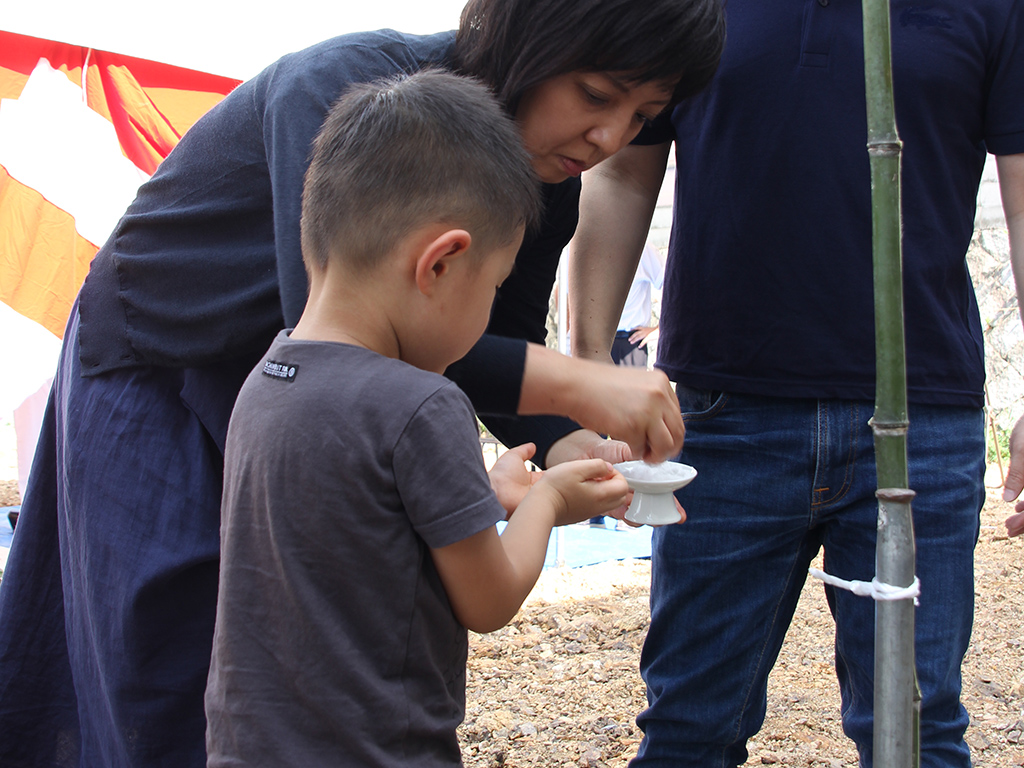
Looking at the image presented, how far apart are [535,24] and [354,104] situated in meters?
0.32

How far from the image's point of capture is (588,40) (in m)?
1.18

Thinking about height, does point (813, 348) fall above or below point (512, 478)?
above

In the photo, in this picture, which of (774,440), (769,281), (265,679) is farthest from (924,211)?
(265,679)

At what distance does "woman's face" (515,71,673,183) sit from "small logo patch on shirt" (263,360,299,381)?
487mm

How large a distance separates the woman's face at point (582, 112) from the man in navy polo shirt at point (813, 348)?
0.32 meters

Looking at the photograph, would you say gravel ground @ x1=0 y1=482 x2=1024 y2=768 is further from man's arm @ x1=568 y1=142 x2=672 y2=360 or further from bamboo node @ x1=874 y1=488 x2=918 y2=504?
bamboo node @ x1=874 y1=488 x2=918 y2=504

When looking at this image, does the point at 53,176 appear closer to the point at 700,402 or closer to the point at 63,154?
the point at 63,154

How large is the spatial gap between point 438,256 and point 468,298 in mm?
78

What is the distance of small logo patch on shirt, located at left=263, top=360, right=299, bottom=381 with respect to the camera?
0.98 meters

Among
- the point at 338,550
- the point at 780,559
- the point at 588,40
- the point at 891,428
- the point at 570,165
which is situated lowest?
the point at 780,559

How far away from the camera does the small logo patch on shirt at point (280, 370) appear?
3.20ft

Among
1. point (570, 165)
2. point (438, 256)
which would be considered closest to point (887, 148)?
point (438, 256)

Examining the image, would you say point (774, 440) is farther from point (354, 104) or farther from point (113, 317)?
point (113, 317)

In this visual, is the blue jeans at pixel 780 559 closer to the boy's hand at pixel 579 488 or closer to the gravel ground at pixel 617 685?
the boy's hand at pixel 579 488
